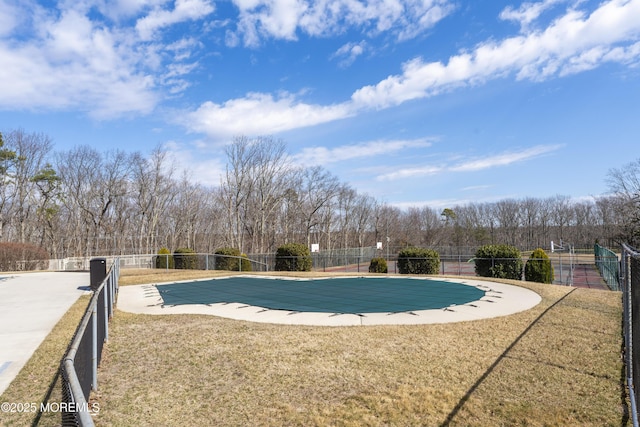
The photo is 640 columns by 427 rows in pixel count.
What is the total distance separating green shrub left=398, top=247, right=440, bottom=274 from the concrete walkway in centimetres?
1475

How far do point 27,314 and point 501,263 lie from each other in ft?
61.8

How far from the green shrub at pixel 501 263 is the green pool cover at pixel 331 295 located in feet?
15.8

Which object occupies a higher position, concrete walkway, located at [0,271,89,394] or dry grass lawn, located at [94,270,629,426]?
concrete walkway, located at [0,271,89,394]

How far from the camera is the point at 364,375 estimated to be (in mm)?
4906

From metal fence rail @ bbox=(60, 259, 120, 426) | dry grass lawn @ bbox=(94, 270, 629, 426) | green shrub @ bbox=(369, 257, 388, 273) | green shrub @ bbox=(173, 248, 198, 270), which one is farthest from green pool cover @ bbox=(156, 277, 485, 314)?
green shrub @ bbox=(173, 248, 198, 270)

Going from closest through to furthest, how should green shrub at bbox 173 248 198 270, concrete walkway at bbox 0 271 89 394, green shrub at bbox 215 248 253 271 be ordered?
1. concrete walkway at bbox 0 271 89 394
2. green shrub at bbox 215 248 253 271
3. green shrub at bbox 173 248 198 270

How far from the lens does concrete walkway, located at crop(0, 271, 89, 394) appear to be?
18.8 ft

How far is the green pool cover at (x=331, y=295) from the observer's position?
10109 mm

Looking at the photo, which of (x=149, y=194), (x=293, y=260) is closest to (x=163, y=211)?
(x=149, y=194)

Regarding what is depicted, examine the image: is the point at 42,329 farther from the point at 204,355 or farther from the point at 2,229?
the point at 2,229

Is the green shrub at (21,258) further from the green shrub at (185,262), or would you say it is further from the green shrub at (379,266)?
the green shrub at (379,266)

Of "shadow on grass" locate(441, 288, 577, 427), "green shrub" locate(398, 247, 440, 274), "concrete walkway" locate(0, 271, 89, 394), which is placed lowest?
"shadow on grass" locate(441, 288, 577, 427)

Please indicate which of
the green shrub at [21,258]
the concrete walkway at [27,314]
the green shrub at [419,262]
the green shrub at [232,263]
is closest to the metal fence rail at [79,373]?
the concrete walkway at [27,314]

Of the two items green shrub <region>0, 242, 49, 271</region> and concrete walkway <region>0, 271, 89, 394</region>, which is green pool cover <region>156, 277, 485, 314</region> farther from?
green shrub <region>0, 242, 49, 271</region>
